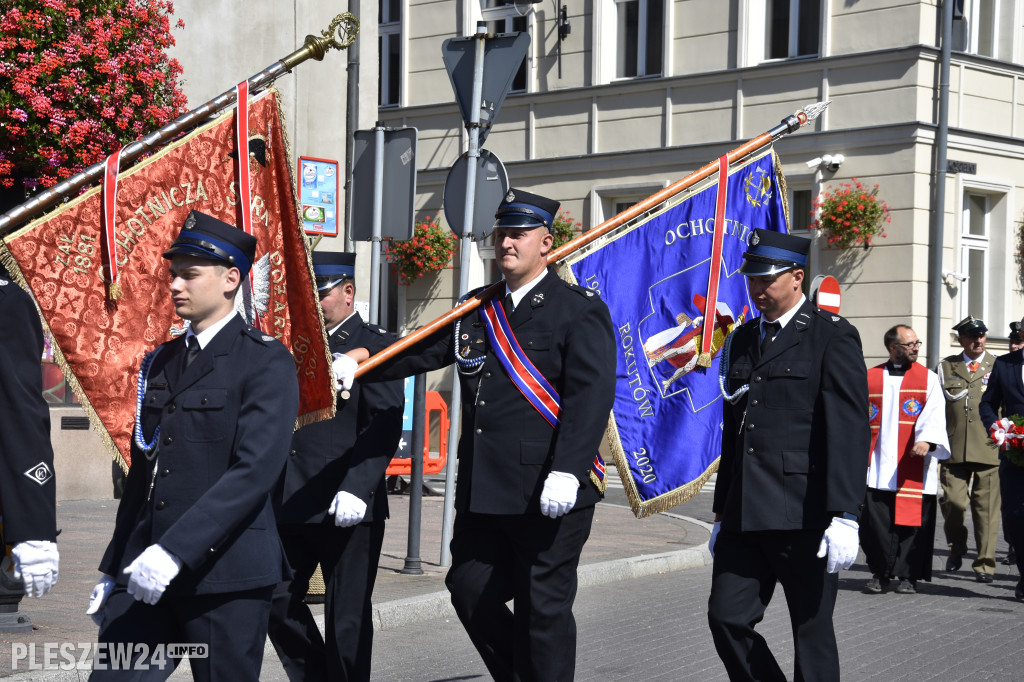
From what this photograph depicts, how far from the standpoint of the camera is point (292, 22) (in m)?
16.0

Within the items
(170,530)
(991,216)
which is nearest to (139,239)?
(170,530)

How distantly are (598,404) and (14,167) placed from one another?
8.12 meters

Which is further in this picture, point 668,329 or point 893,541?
point 893,541

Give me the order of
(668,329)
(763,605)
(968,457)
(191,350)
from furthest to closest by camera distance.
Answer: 1. (968,457)
2. (668,329)
3. (763,605)
4. (191,350)

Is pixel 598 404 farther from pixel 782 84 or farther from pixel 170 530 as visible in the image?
pixel 782 84

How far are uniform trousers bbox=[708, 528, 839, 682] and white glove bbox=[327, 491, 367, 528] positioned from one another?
1.44 m

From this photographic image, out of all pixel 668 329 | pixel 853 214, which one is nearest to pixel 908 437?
pixel 668 329

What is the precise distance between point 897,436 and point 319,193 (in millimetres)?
4769

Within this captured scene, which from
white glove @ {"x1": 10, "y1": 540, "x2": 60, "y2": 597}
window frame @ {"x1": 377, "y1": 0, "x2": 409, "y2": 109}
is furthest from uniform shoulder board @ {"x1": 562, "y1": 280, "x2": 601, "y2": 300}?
window frame @ {"x1": 377, "y1": 0, "x2": 409, "y2": 109}

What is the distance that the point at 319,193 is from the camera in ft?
36.3

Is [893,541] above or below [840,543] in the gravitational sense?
below

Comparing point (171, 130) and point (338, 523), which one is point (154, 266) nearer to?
point (171, 130)

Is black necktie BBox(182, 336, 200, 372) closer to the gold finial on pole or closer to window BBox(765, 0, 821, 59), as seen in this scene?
the gold finial on pole

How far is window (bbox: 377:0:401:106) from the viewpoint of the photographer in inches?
1014
